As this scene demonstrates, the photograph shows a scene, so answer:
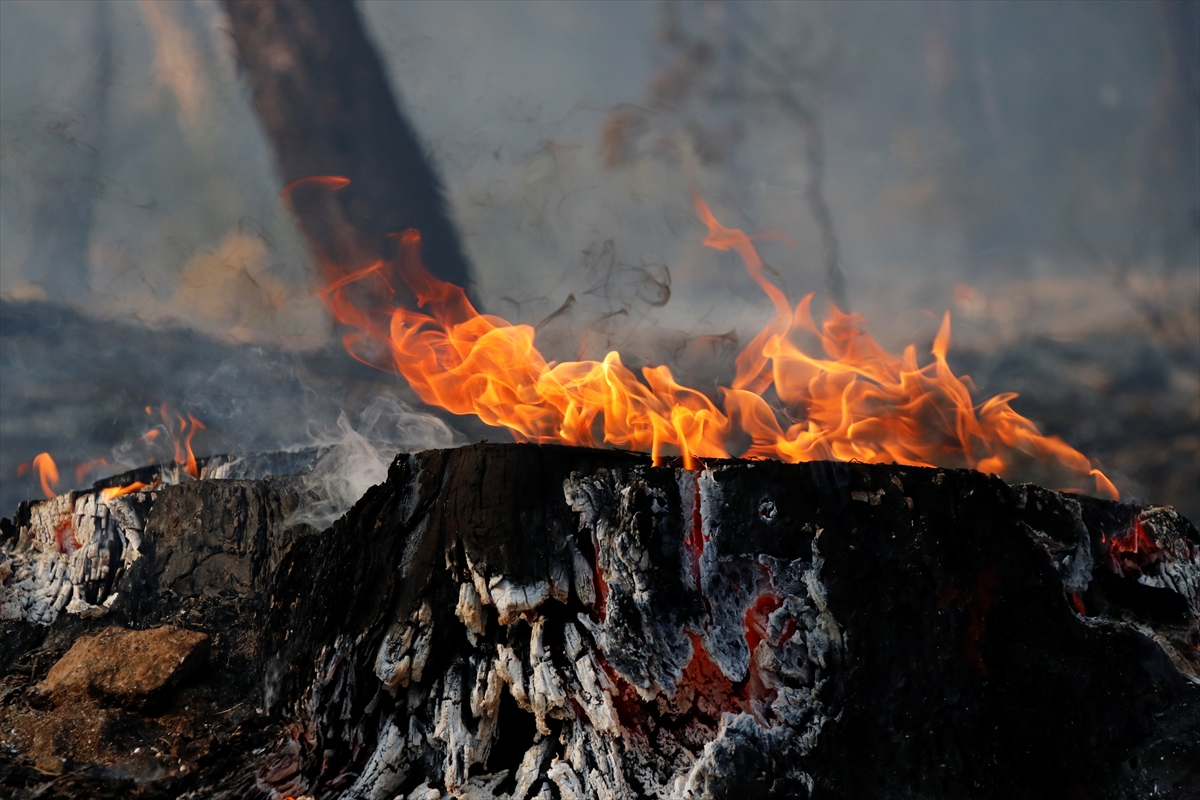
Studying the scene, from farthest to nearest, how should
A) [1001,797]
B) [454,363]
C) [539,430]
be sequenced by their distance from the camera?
1. [454,363]
2. [539,430]
3. [1001,797]

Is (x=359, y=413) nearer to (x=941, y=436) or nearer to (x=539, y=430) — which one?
(x=539, y=430)

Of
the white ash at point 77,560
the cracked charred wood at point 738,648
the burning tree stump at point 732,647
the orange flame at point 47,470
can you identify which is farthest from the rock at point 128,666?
the orange flame at point 47,470

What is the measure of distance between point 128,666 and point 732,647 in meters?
5.56

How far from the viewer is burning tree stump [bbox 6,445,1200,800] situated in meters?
3.92

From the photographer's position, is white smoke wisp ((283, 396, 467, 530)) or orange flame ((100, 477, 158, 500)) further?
white smoke wisp ((283, 396, 467, 530))

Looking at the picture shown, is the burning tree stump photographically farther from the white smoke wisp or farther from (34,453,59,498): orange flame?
(34,453,59,498): orange flame

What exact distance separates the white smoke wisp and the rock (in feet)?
6.92

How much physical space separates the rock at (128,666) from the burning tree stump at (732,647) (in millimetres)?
1554

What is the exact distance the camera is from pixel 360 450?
9461 mm

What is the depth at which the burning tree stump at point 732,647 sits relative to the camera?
3916 millimetres

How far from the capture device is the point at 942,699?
397cm

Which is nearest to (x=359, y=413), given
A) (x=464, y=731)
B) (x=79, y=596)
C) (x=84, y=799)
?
(x=79, y=596)

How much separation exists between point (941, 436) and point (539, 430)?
435cm

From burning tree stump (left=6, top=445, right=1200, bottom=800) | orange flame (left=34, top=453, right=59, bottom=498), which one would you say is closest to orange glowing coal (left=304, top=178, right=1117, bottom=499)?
burning tree stump (left=6, top=445, right=1200, bottom=800)
